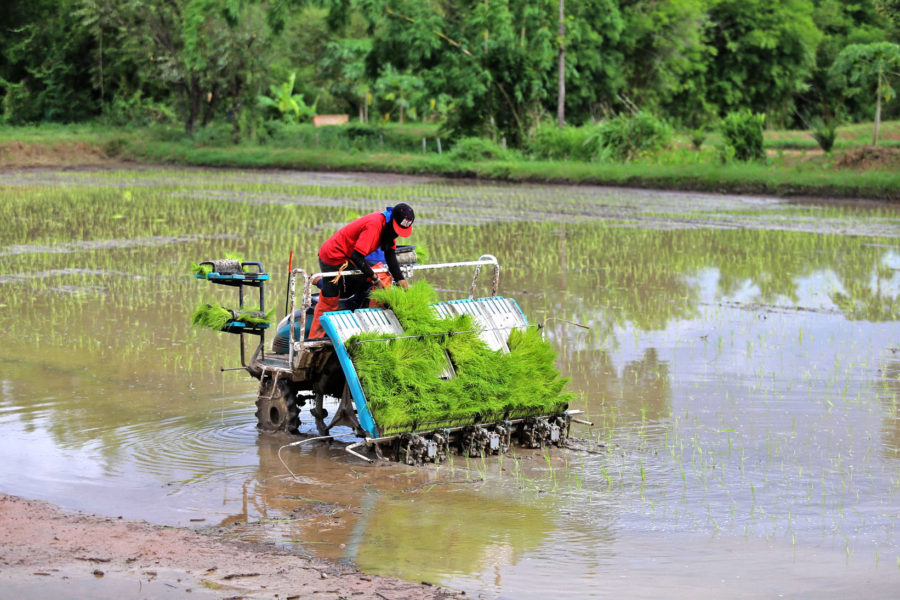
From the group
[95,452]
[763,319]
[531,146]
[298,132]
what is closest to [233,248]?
[763,319]

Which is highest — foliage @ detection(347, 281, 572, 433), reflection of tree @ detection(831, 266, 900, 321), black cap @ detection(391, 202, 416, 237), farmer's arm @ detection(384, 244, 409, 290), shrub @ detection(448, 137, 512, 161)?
shrub @ detection(448, 137, 512, 161)

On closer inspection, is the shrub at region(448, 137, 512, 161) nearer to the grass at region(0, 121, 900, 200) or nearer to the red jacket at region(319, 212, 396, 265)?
the grass at region(0, 121, 900, 200)

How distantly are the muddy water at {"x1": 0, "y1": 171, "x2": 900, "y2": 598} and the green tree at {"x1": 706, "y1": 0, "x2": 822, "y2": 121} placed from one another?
29118mm

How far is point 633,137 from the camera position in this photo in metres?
32.2

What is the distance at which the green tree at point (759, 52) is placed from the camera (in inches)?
1750

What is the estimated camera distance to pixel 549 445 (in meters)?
7.50

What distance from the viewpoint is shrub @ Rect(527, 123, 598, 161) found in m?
33.0

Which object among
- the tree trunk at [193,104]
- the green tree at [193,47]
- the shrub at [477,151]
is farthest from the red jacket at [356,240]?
the tree trunk at [193,104]

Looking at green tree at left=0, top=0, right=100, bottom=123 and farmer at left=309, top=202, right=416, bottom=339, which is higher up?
green tree at left=0, top=0, right=100, bottom=123

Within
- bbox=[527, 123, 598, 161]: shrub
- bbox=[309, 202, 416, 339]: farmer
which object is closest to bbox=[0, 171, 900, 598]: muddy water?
bbox=[309, 202, 416, 339]: farmer

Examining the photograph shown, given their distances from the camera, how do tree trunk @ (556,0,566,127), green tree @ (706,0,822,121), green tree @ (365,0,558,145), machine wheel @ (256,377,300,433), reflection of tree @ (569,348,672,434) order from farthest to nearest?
green tree @ (706,0,822,121) < green tree @ (365,0,558,145) < tree trunk @ (556,0,566,127) < reflection of tree @ (569,348,672,434) < machine wheel @ (256,377,300,433)

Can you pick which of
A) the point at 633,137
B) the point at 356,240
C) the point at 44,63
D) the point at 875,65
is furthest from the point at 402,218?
the point at 44,63

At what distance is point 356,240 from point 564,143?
26.8m

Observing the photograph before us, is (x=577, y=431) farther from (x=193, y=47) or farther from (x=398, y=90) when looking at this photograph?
(x=398, y=90)
